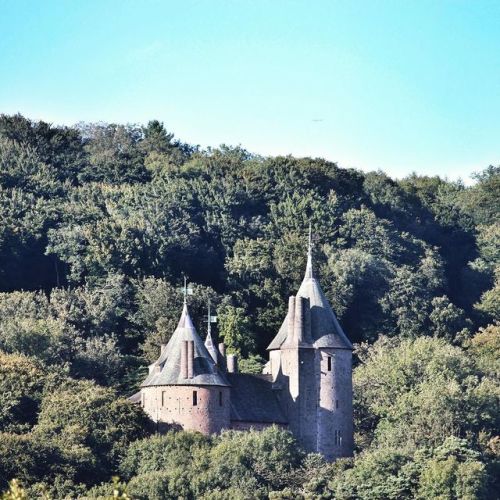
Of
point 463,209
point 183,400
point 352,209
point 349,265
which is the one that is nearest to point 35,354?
point 183,400

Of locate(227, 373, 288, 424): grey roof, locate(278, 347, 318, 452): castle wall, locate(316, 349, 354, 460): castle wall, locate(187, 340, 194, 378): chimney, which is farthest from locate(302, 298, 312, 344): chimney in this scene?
locate(187, 340, 194, 378): chimney

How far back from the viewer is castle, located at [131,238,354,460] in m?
78.8

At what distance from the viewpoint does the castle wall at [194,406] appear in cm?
7856

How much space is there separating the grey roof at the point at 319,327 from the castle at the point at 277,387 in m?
0.04

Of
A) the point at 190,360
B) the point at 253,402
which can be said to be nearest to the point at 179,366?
the point at 190,360

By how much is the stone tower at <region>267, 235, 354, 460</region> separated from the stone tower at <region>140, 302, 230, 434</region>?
3093 mm

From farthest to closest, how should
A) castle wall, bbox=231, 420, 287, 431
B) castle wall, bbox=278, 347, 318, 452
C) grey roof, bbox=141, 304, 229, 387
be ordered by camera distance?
castle wall, bbox=278, 347, 318, 452 < castle wall, bbox=231, 420, 287, 431 < grey roof, bbox=141, 304, 229, 387

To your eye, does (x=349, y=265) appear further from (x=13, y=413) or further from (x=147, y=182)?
(x=13, y=413)

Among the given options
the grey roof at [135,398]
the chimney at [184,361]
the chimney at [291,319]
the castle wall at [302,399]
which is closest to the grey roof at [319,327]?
the chimney at [291,319]

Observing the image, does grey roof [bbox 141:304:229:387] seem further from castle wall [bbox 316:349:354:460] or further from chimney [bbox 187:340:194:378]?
castle wall [bbox 316:349:354:460]

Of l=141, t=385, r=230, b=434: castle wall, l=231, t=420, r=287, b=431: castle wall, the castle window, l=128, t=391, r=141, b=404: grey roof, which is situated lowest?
the castle window

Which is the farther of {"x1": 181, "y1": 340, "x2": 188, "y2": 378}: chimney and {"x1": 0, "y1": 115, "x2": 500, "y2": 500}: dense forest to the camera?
{"x1": 181, "y1": 340, "x2": 188, "y2": 378}: chimney

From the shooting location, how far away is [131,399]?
275 feet

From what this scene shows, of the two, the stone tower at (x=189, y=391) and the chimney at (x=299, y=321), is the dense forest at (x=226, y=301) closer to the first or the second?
the stone tower at (x=189, y=391)
